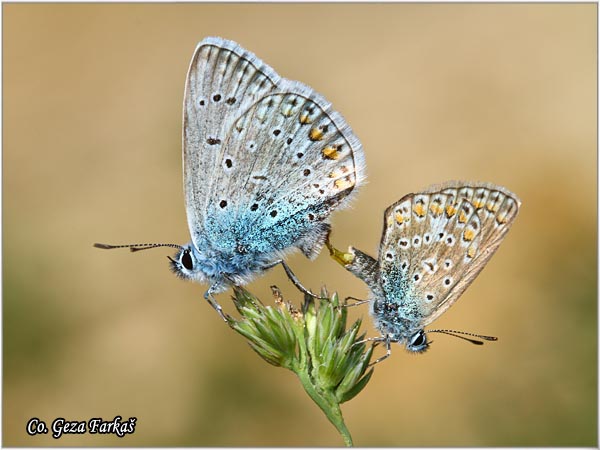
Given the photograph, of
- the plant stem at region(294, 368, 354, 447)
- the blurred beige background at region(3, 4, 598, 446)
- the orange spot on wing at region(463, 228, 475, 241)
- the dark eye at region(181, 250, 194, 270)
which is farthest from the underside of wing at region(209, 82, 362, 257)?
the blurred beige background at region(3, 4, 598, 446)

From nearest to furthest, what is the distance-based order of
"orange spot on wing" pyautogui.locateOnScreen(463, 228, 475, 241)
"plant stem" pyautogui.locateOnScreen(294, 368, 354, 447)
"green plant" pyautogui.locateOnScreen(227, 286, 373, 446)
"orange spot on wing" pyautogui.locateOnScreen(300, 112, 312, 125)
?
"plant stem" pyautogui.locateOnScreen(294, 368, 354, 447)
"green plant" pyautogui.locateOnScreen(227, 286, 373, 446)
"orange spot on wing" pyautogui.locateOnScreen(463, 228, 475, 241)
"orange spot on wing" pyautogui.locateOnScreen(300, 112, 312, 125)

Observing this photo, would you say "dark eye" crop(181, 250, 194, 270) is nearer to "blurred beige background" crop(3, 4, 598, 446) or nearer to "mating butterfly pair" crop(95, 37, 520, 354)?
"mating butterfly pair" crop(95, 37, 520, 354)

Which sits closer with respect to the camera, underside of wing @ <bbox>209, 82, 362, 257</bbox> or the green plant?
the green plant

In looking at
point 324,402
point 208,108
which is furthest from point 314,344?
point 208,108

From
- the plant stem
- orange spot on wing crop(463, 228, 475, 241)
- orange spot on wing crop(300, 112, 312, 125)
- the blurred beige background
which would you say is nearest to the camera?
the plant stem

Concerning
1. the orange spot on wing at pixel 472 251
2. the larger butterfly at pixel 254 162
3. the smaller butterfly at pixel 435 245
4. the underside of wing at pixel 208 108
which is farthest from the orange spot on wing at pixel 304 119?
the orange spot on wing at pixel 472 251

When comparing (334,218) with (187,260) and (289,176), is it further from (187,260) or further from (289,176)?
(187,260)

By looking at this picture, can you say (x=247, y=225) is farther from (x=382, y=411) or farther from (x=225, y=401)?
(x=382, y=411)
